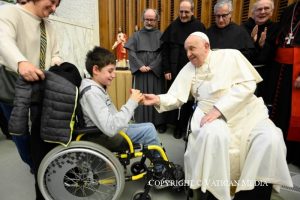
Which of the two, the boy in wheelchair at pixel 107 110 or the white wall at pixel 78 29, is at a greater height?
the white wall at pixel 78 29

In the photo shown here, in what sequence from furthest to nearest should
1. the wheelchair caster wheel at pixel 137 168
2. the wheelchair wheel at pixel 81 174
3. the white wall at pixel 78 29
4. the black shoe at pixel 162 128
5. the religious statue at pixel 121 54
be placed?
the white wall at pixel 78 29 < the religious statue at pixel 121 54 < the black shoe at pixel 162 128 < the wheelchair caster wheel at pixel 137 168 < the wheelchair wheel at pixel 81 174

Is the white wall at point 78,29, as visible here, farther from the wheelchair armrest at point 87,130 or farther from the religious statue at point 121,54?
the wheelchair armrest at point 87,130

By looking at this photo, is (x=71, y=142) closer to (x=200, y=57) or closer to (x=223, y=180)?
(x=223, y=180)

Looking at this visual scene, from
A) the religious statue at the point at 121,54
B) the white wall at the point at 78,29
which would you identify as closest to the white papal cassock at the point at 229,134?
the religious statue at the point at 121,54

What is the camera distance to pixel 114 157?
121cm

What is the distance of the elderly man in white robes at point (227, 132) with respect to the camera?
1.20 m

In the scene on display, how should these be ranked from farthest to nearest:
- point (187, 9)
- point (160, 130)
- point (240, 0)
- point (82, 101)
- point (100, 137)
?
point (160, 130)
point (240, 0)
point (187, 9)
point (100, 137)
point (82, 101)

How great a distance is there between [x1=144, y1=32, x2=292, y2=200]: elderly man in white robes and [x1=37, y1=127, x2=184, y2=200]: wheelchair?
26 centimetres

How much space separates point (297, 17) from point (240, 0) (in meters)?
1.03

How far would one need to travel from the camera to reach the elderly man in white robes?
3.94ft

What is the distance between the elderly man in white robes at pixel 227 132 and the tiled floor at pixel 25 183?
14.6 inches

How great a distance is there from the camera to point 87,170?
1.28m

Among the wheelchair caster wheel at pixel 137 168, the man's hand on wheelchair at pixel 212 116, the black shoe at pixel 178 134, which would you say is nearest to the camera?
the man's hand on wheelchair at pixel 212 116

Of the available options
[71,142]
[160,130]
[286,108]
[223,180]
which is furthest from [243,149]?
[160,130]
